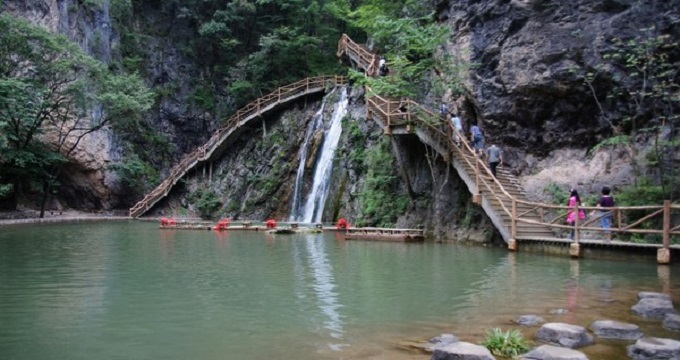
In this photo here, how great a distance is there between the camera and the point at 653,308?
7738 millimetres

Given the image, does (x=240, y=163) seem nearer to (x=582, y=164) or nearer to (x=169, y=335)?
(x=582, y=164)

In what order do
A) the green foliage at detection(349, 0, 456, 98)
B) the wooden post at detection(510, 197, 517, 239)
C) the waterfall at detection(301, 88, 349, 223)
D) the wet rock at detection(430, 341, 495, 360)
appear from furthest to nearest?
1. the waterfall at detection(301, 88, 349, 223)
2. the green foliage at detection(349, 0, 456, 98)
3. the wooden post at detection(510, 197, 517, 239)
4. the wet rock at detection(430, 341, 495, 360)

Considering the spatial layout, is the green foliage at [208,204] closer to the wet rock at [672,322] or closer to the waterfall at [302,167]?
the waterfall at [302,167]

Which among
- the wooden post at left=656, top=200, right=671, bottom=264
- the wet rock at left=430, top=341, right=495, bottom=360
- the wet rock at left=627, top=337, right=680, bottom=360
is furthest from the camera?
the wooden post at left=656, top=200, right=671, bottom=264

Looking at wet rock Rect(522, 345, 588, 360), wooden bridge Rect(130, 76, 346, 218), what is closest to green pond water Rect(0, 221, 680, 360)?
wet rock Rect(522, 345, 588, 360)

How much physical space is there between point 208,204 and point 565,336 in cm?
2944

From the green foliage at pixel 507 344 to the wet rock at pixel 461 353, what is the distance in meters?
0.57

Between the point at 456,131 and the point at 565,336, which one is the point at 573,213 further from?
the point at 565,336

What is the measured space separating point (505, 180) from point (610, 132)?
3524 mm

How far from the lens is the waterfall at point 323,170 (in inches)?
1109

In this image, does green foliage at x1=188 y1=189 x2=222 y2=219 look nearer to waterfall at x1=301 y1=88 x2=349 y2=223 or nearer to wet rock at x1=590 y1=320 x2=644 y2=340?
waterfall at x1=301 y1=88 x2=349 y2=223

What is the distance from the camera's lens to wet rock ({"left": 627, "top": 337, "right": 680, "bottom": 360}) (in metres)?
5.59

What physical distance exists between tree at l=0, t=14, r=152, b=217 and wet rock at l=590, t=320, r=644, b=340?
25980 millimetres

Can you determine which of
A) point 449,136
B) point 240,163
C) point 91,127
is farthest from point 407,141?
point 91,127
